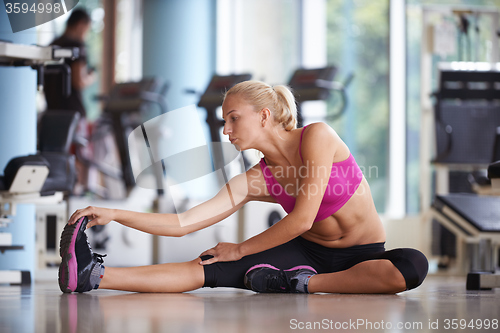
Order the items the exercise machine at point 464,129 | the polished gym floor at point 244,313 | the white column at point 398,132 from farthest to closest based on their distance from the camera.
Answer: the white column at point 398,132 < the exercise machine at point 464,129 < the polished gym floor at point 244,313

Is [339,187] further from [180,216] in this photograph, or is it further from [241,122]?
[180,216]

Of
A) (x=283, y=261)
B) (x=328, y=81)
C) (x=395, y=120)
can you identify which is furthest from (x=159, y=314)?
(x=395, y=120)

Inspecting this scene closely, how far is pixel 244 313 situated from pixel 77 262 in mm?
606

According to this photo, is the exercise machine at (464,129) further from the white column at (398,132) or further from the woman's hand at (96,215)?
the woman's hand at (96,215)

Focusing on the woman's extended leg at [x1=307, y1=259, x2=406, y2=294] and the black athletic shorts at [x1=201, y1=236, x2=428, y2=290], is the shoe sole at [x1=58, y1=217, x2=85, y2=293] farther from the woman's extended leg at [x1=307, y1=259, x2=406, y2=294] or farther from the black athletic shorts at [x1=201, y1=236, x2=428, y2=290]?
the woman's extended leg at [x1=307, y1=259, x2=406, y2=294]

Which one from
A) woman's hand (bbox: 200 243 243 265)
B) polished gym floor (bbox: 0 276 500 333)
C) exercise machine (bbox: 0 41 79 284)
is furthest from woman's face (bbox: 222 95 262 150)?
exercise machine (bbox: 0 41 79 284)

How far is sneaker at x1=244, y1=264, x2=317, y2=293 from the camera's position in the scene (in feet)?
6.26

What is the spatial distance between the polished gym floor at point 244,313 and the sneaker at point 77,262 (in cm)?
4

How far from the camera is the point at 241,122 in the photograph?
182cm

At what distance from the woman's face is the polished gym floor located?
18.6 inches

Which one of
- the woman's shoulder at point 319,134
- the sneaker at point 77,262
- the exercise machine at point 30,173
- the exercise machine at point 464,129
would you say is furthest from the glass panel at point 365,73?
the sneaker at point 77,262

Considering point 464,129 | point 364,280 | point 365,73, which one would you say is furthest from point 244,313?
point 365,73

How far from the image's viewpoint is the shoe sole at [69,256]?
170 cm

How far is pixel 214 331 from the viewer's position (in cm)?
110
